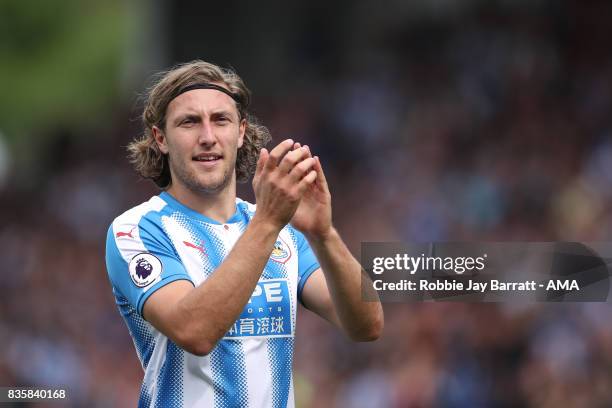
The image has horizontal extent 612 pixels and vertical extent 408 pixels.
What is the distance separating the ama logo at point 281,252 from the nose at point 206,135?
0.50 m

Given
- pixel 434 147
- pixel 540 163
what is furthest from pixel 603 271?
pixel 434 147

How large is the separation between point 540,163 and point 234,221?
662 centimetres

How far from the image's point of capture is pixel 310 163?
160 inches

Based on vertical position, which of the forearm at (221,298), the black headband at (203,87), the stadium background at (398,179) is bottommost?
the forearm at (221,298)

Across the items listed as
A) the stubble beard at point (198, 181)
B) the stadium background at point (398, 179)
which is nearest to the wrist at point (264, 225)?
the stubble beard at point (198, 181)

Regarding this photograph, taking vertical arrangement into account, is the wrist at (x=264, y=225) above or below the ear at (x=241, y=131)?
below

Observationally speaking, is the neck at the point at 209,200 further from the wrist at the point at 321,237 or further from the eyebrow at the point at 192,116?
the wrist at the point at 321,237

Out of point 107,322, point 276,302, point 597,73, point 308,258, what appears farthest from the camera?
point 107,322

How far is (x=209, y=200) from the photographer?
182 inches

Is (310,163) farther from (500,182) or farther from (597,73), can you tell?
(597,73)

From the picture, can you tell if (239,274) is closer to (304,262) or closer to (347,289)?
(347,289)

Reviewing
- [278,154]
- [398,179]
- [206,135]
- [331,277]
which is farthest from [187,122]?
[398,179]

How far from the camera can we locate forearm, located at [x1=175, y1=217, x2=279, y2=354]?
3.92m

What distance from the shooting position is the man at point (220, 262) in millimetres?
3992
